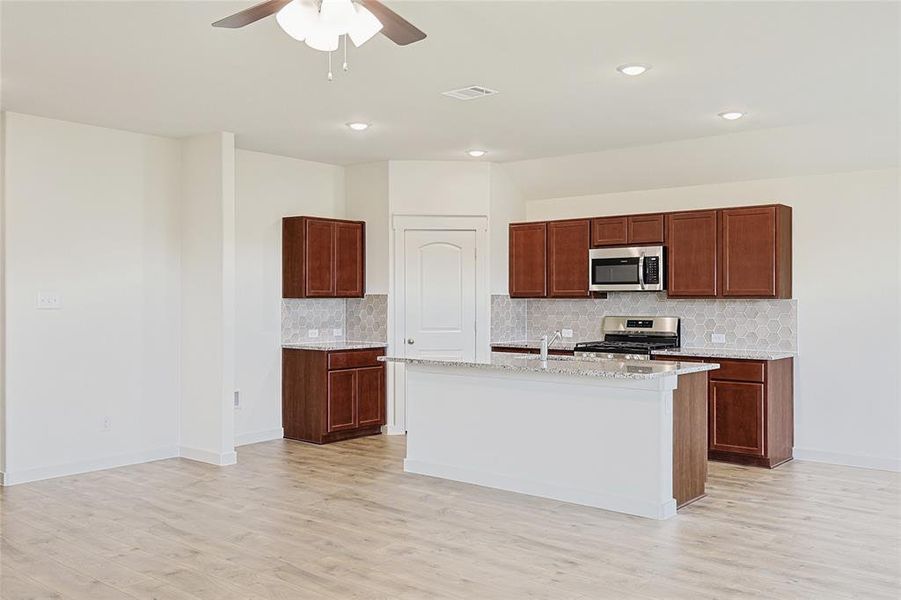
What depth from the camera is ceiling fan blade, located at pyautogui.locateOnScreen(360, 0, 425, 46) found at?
9.41 feet

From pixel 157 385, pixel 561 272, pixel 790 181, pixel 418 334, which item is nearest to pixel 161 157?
pixel 157 385

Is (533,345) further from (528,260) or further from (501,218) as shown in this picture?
(501,218)

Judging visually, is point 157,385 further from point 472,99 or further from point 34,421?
point 472,99

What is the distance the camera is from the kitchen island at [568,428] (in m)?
4.86

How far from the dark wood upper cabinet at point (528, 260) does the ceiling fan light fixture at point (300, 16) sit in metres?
5.19

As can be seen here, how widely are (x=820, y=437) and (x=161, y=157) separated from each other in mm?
6049

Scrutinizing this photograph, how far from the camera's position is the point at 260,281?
7512mm

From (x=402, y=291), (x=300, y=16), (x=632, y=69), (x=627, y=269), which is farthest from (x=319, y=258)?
(x=300, y=16)

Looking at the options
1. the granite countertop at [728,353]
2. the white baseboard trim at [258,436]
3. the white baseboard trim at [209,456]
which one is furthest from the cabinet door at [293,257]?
the granite countertop at [728,353]

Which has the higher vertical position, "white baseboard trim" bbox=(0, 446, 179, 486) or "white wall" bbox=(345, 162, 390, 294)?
"white wall" bbox=(345, 162, 390, 294)

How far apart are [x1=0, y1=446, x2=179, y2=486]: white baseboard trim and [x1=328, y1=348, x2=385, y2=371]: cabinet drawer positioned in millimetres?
1547

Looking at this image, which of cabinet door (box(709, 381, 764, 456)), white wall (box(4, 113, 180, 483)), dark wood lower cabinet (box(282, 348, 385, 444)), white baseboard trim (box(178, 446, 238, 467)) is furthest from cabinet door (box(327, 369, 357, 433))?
cabinet door (box(709, 381, 764, 456))

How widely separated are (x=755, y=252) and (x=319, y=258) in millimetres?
3962

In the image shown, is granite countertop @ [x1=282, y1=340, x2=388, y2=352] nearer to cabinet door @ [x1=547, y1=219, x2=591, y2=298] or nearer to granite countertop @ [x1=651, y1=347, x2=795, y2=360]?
cabinet door @ [x1=547, y1=219, x2=591, y2=298]
